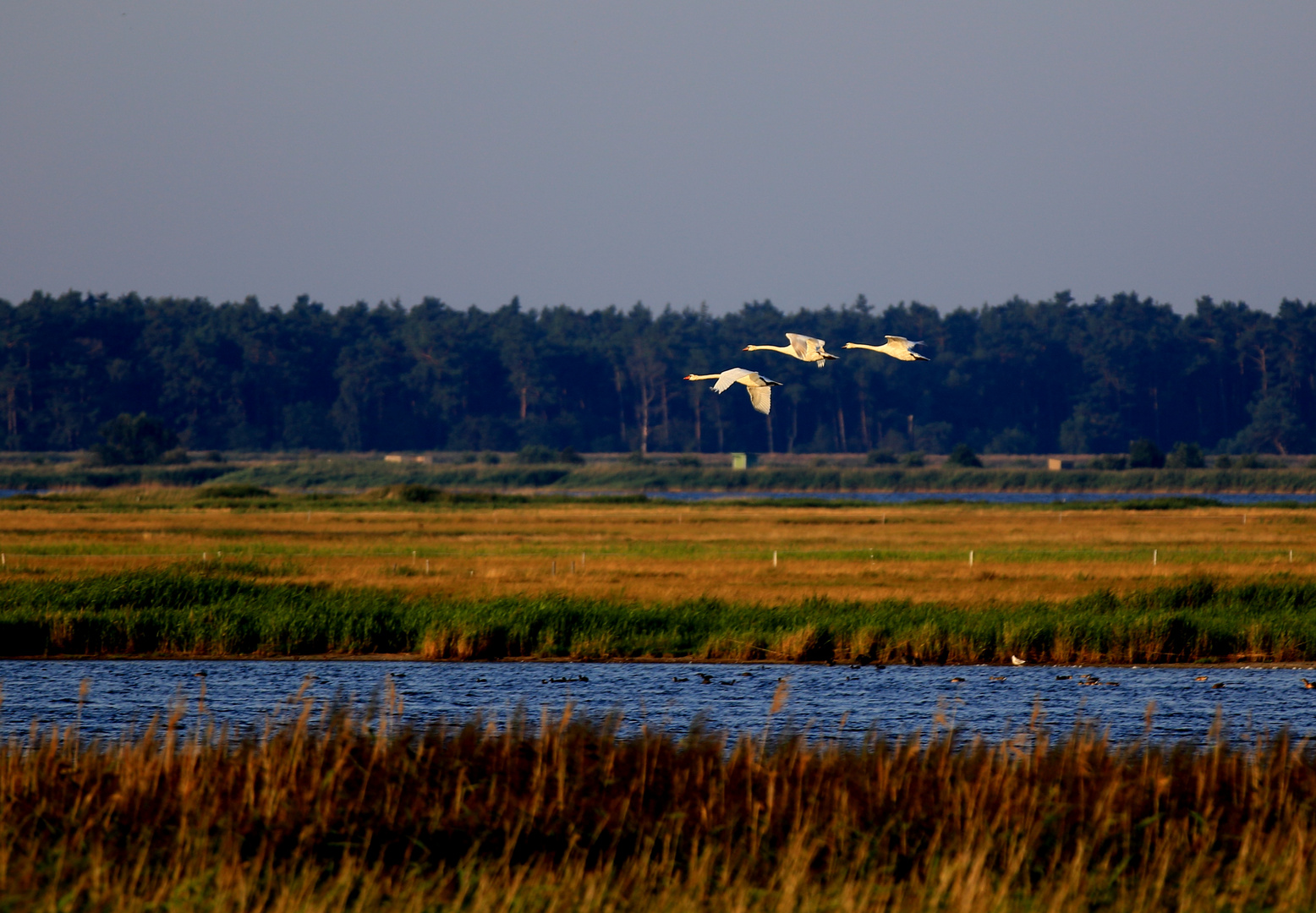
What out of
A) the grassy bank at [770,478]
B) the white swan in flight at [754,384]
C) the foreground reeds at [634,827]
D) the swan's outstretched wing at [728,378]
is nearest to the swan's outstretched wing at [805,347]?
the white swan in flight at [754,384]

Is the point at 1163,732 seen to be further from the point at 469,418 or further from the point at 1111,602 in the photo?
the point at 469,418

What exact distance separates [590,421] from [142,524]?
125 metres

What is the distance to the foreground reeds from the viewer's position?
11.7 m

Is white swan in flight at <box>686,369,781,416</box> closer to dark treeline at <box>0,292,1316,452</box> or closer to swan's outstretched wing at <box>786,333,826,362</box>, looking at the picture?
swan's outstretched wing at <box>786,333,826,362</box>

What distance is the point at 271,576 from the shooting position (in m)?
42.0

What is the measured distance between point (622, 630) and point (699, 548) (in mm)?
24167

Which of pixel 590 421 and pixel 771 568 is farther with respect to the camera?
pixel 590 421

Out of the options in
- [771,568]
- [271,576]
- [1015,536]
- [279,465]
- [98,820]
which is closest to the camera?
[98,820]

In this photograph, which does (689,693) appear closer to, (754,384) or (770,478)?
(754,384)

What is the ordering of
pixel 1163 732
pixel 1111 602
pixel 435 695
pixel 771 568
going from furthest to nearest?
pixel 771 568, pixel 1111 602, pixel 435 695, pixel 1163 732

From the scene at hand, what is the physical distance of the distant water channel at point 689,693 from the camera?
23.9 m

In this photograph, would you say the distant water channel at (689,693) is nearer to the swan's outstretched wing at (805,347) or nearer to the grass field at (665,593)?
the grass field at (665,593)

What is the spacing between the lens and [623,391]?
197 m

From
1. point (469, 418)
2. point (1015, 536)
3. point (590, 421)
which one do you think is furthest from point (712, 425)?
point (1015, 536)
